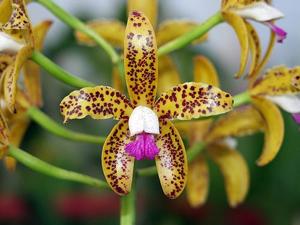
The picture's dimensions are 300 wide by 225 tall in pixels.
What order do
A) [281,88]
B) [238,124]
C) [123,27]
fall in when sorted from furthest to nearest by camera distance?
[123,27]
[238,124]
[281,88]

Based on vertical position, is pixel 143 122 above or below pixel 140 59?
below

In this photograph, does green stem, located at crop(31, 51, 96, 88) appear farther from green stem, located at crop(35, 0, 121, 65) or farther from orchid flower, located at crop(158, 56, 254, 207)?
orchid flower, located at crop(158, 56, 254, 207)

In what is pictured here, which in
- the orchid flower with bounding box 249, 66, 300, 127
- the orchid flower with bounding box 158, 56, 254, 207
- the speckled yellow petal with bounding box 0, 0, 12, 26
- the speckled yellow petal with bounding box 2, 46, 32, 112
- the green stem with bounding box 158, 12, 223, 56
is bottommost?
the orchid flower with bounding box 158, 56, 254, 207

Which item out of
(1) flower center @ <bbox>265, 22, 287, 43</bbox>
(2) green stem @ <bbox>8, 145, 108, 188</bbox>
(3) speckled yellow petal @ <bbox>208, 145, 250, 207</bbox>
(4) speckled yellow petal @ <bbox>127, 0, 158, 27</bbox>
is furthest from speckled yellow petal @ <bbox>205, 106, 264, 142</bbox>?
(2) green stem @ <bbox>8, 145, 108, 188</bbox>

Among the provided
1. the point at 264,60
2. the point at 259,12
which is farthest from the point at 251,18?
the point at 264,60

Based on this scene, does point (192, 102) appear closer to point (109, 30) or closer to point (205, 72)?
point (205, 72)

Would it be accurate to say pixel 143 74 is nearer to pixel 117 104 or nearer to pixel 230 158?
pixel 117 104
